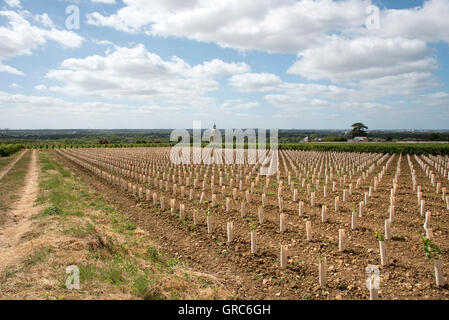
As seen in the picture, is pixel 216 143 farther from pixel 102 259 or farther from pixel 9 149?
pixel 102 259

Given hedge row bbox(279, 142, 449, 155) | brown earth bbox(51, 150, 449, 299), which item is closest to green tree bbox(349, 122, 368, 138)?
hedge row bbox(279, 142, 449, 155)

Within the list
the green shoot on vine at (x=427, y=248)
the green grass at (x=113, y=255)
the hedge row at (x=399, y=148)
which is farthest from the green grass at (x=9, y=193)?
the hedge row at (x=399, y=148)

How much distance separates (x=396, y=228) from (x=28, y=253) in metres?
9.97

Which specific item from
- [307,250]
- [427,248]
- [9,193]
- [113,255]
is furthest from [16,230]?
[427,248]

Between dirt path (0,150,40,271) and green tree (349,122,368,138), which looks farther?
green tree (349,122,368,138)

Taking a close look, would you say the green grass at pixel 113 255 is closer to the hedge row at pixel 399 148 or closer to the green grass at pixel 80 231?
the green grass at pixel 80 231

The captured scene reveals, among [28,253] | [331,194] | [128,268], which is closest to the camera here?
[128,268]

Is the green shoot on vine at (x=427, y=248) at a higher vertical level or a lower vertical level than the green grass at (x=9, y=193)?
higher

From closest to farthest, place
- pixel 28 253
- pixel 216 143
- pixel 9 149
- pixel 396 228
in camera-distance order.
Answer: pixel 28 253, pixel 396 228, pixel 9 149, pixel 216 143

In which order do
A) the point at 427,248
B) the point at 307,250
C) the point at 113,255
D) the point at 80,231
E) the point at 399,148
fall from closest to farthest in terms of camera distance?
the point at 427,248 → the point at 113,255 → the point at 307,250 → the point at 80,231 → the point at 399,148

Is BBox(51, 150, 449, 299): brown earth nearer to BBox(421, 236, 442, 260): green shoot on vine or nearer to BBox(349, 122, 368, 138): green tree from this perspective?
BBox(421, 236, 442, 260): green shoot on vine

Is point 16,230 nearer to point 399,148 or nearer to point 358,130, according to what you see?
point 399,148

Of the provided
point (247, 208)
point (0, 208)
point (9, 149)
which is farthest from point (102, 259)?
point (9, 149)
